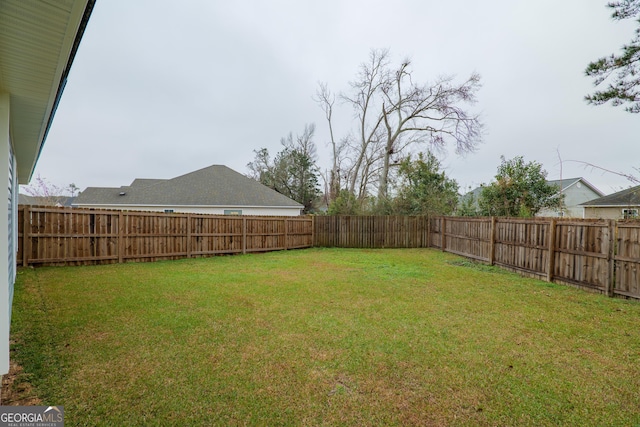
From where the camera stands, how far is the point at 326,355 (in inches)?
121

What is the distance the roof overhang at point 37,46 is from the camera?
Result: 1.45 metres

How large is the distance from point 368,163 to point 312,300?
62.1ft

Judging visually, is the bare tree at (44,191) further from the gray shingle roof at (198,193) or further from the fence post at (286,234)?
the fence post at (286,234)

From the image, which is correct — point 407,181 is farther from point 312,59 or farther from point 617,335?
point 617,335

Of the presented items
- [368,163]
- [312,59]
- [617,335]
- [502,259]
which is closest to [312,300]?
[617,335]

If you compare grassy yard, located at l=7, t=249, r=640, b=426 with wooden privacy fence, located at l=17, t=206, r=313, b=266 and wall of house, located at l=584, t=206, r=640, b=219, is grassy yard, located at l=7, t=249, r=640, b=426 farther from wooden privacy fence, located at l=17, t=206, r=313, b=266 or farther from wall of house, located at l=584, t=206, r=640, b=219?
wall of house, located at l=584, t=206, r=640, b=219

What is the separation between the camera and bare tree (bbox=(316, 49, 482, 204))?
1911cm

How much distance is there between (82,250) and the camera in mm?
8102

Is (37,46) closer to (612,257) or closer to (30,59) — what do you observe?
(30,59)

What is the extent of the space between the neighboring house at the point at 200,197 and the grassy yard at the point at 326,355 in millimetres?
13460

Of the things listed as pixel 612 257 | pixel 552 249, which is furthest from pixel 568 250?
pixel 612 257

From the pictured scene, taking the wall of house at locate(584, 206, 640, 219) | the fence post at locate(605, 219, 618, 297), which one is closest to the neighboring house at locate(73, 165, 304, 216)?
the fence post at locate(605, 219, 618, 297)

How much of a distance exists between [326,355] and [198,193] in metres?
18.5

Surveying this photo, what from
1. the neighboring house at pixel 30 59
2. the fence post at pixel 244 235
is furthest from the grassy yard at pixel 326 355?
the fence post at pixel 244 235
